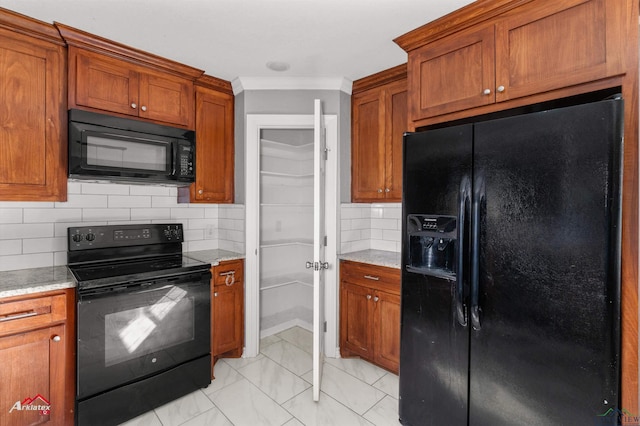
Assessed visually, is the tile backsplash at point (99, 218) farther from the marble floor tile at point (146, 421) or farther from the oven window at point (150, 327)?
the marble floor tile at point (146, 421)

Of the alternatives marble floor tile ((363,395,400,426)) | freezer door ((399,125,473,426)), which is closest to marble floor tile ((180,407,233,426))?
marble floor tile ((363,395,400,426))

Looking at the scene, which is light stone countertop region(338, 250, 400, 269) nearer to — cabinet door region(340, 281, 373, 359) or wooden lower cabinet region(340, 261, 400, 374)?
wooden lower cabinet region(340, 261, 400, 374)

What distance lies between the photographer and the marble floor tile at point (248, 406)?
190 centimetres

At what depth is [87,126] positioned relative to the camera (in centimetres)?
198

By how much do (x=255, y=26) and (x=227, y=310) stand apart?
2.09 metres

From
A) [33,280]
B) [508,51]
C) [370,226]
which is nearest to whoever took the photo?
[508,51]

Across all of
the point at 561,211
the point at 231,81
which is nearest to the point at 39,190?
the point at 231,81

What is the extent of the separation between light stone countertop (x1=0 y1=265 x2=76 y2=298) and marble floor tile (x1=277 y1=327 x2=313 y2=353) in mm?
1917

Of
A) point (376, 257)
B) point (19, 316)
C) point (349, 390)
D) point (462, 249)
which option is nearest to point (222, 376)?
point (349, 390)

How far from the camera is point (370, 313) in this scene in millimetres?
2467

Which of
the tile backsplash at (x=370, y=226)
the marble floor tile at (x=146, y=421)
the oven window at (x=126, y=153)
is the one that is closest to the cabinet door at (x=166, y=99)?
the oven window at (x=126, y=153)

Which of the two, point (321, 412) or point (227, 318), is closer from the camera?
point (321, 412)

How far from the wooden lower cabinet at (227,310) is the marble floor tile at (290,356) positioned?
302mm

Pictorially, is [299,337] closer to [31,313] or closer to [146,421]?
[146,421]
